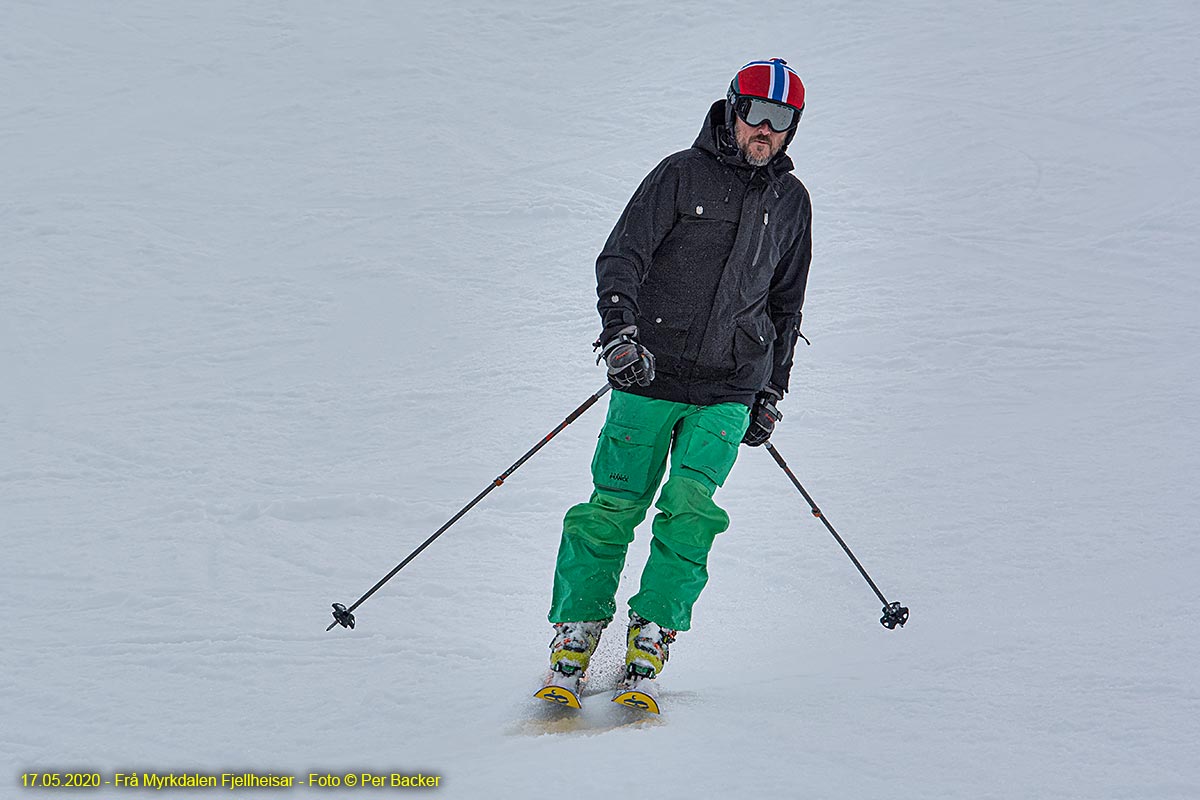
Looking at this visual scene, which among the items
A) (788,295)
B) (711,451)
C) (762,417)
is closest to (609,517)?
(711,451)

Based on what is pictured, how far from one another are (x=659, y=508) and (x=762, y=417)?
650mm

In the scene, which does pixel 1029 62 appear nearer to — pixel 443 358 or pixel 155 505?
pixel 443 358

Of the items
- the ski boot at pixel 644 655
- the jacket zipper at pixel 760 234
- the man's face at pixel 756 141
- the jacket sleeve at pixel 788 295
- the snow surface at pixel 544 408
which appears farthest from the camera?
the jacket sleeve at pixel 788 295

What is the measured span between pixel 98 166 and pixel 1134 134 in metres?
8.82

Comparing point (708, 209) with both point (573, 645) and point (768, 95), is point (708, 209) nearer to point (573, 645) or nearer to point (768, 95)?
point (768, 95)

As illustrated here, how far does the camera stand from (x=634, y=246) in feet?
12.6

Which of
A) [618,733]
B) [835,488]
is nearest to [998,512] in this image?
[835,488]

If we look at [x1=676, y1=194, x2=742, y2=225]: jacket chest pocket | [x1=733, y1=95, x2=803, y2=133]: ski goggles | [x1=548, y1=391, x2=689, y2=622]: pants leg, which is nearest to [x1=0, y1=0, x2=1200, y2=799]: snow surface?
[x1=548, y1=391, x2=689, y2=622]: pants leg

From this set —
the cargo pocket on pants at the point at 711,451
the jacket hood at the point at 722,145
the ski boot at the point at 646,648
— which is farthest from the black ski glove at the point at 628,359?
the ski boot at the point at 646,648

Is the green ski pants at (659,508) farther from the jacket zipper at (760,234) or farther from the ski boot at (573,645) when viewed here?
the jacket zipper at (760,234)

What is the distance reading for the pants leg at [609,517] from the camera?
383 cm

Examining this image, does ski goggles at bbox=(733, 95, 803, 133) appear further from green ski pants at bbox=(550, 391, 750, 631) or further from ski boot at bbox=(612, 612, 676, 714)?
ski boot at bbox=(612, 612, 676, 714)

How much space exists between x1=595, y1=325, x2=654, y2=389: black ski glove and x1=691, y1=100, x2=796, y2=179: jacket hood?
2.13 ft

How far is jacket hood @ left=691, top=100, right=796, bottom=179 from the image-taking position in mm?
3873
